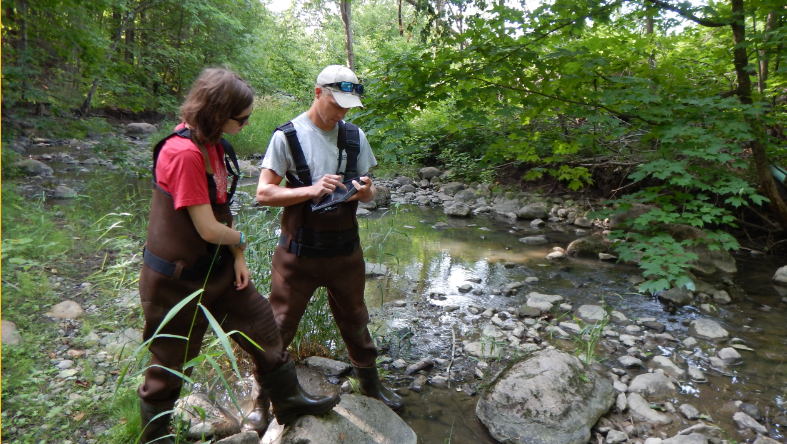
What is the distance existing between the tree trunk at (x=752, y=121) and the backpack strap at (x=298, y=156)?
4150 millimetres

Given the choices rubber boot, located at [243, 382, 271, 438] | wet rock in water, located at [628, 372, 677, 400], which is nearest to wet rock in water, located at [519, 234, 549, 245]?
wet rock in water, located at [628, 372, 677, 400]

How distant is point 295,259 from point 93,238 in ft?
12.5

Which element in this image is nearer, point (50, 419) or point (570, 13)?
point (50, 419)

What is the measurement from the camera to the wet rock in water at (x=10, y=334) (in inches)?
103

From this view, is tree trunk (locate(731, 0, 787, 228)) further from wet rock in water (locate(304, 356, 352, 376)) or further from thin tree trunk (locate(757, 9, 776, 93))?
wet rock in water (locate(304, 356, 352, 376))

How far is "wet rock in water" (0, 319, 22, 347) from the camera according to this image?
8.56 ft

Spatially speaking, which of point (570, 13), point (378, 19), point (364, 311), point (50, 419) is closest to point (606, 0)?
point (570, 13)

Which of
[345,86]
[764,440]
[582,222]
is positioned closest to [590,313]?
[764,440]

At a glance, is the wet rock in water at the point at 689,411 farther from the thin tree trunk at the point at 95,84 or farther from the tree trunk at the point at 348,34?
the tree trunk at the point at 348,34

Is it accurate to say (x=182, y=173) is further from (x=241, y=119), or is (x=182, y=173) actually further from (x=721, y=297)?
(x=721, y=297)

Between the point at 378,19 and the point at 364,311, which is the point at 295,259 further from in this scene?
the point at 378,19

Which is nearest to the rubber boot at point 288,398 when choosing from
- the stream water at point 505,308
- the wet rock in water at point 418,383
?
the stream water at point 505,308

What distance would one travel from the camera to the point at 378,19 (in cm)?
3053

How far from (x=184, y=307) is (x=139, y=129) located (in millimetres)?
16370
